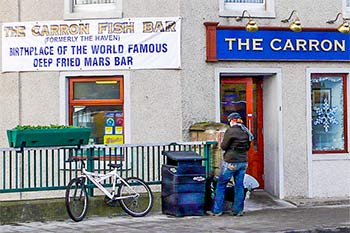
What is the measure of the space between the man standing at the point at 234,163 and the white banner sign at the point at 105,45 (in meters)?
2.23

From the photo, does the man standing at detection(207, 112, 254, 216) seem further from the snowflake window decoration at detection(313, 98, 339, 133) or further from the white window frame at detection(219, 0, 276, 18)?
the snowflake window decoration at detection(313, 98, 339, 133)

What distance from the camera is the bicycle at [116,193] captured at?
12.0 meters

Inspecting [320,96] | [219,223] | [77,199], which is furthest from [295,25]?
[77,199]

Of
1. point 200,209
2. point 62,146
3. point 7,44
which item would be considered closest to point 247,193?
point 200,209

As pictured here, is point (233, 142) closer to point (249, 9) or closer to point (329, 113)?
point (249, 9)

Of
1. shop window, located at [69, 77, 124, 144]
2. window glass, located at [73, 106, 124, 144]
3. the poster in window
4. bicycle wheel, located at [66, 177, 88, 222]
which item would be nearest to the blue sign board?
the poster in window

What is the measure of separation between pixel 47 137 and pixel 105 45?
2.62 m

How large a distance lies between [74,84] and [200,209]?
12.0 ft

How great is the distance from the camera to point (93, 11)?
14227 mm

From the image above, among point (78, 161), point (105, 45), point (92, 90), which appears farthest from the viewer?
point (92, 90)

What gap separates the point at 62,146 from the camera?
40.7 feet

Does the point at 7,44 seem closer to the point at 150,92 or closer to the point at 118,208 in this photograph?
the point at 150,92

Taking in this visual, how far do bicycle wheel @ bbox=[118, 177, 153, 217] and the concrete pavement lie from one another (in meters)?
0.14

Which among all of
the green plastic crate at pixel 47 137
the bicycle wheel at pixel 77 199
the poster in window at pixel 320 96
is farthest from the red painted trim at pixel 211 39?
the bicycle wheel at pixel 77 199
